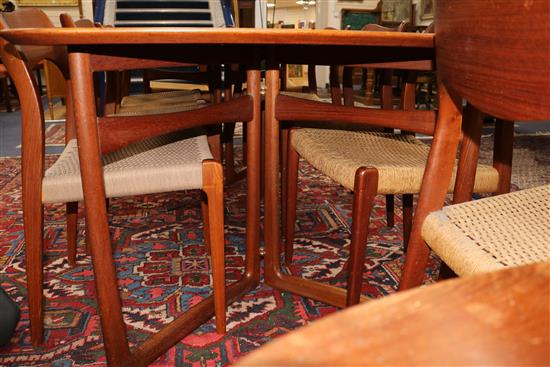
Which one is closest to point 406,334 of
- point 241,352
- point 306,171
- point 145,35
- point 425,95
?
point 145,35

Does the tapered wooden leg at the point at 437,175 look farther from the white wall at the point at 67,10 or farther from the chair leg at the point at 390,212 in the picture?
the white wall at the point at 67,10

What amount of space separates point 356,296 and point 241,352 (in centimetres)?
31

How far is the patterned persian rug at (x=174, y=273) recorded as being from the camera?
1.24m

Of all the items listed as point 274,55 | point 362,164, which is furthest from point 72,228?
point 362,164

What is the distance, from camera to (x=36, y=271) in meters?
1.20

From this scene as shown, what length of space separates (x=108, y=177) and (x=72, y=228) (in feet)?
2.37

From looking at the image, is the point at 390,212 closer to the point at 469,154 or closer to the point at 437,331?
the point at 469,154

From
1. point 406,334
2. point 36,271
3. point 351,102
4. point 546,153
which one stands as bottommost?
point 546,153

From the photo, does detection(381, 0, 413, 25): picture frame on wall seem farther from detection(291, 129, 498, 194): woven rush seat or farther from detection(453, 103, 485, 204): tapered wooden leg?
detection(453, 103, 485, 204): tapered wooden leg

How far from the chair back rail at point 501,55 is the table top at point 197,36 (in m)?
0.26

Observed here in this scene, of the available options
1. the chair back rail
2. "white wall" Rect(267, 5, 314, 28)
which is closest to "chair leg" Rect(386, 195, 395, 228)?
the chair back rail

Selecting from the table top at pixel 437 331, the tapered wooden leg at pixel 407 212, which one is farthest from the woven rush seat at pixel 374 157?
the table top at pixel 437 331

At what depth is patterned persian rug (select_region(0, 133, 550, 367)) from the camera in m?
1.24

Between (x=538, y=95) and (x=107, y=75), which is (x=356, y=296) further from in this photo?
(x=107, y=75)
